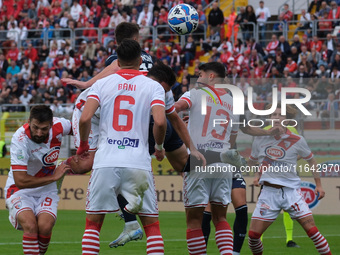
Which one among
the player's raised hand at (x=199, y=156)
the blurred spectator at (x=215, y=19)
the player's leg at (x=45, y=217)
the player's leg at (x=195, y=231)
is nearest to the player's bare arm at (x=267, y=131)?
the player's leg at (x=195, y=231)

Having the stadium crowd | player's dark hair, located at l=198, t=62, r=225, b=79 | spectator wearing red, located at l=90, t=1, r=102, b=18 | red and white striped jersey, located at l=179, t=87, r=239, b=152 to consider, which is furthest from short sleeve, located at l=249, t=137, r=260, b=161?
spectator wearing red, located at l=90, t=1, r=102, b=18

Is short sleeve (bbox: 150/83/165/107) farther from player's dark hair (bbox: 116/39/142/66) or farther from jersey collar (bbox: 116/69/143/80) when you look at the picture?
player's dark hair (bbox: 116/39/142/66)

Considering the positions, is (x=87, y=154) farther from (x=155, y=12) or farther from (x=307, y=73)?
(x=155, y=12)

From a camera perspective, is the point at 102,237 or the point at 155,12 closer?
the point at 102,237

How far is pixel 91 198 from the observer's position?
7605mm

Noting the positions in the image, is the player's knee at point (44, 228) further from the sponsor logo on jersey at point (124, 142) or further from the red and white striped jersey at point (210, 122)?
the red and white striped jersey at point (210, 122)

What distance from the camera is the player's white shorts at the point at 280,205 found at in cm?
1001

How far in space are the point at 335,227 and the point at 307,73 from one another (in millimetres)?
8272

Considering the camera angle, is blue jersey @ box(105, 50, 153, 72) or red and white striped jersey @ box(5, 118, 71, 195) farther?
blue jersey @ box(105, 50, 153, 72)

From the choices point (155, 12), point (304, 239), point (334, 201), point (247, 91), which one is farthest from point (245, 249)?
point (155, 12)

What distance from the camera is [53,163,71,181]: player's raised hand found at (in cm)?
889

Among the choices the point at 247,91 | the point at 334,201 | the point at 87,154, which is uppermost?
the point at 87,154

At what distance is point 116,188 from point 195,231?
5.96 feet

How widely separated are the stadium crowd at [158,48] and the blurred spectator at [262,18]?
35mm
